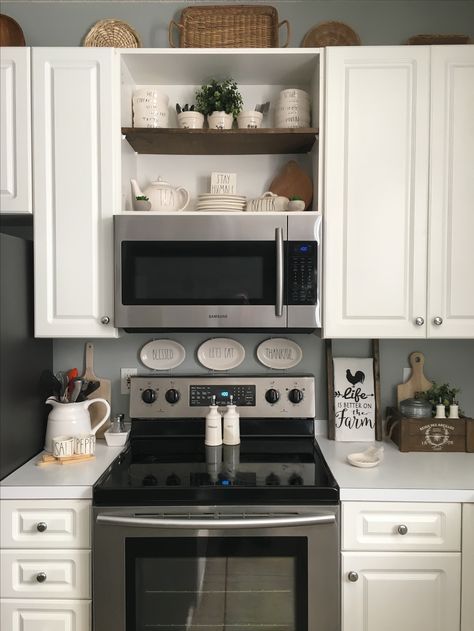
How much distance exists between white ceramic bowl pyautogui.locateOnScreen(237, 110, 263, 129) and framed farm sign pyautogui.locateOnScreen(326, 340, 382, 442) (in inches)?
38.1

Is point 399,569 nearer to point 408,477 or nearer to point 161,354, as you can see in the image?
point 408,477

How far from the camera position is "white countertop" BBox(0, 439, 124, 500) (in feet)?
5.44

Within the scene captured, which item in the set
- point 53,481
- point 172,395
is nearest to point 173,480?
point 53,481

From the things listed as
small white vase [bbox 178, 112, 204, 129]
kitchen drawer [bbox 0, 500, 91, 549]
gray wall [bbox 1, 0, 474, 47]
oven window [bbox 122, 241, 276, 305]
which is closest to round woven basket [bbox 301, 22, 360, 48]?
gray wall [bbox 1, 0, 474, 47]

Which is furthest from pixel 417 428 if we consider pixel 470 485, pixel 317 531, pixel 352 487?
pixel 317 531

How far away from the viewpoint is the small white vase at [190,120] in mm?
2047

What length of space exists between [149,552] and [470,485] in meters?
1.04

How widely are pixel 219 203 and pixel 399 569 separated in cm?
140

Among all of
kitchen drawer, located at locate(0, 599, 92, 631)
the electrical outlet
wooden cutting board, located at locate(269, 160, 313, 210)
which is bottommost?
kitchen drawer, located at locate(0, 599, 92, 631)

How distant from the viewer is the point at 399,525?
1.65 meters

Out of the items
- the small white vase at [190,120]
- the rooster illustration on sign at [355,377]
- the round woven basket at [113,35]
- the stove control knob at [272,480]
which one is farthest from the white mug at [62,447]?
the round woven basket at [113,35]

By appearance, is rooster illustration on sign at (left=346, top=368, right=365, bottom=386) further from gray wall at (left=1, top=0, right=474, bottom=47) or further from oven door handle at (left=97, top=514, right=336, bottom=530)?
gray wall at (left=1, top=0, right=474, bottom=47)

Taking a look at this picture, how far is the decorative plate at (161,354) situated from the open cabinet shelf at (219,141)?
0.82m

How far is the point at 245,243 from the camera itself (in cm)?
191
